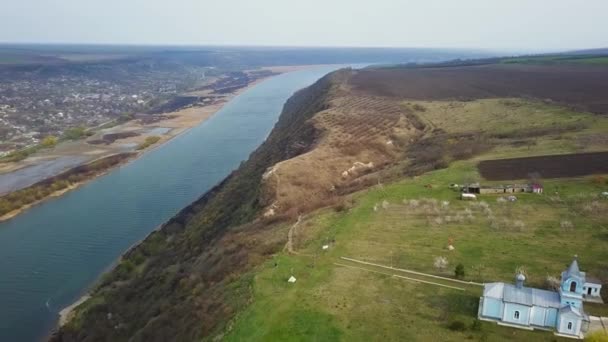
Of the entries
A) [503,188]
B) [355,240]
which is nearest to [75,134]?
[355,240]

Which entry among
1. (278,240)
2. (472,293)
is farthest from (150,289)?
(472,293)

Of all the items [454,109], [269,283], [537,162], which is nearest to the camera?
[269,283]

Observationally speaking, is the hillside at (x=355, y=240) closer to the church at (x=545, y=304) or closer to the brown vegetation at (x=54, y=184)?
the church at (x=545, y=304)

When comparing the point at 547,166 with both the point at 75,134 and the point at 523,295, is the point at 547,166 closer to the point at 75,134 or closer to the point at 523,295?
the point at 523,295

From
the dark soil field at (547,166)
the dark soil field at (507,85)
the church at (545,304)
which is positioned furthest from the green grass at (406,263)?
the dark soil field at (507,85)

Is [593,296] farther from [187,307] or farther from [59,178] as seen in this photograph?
[59,178]

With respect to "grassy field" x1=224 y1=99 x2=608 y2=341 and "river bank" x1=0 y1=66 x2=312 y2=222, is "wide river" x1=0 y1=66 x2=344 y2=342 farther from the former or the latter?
"grassy field" x1=224 y1=99 x2=608 y2=341
